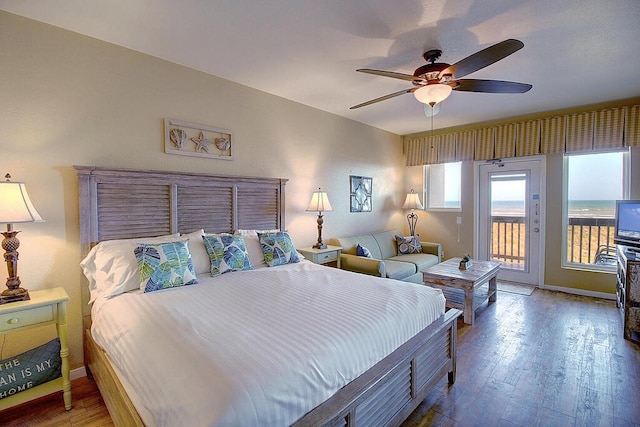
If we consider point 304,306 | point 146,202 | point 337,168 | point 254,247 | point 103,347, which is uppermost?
point 337,168

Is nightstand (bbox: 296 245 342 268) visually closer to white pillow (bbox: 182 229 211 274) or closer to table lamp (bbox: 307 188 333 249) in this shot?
table lamp (bbox: 307 188 333 249)

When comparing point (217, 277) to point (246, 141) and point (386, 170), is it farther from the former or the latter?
point (386, 170)

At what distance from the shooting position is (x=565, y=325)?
126 inches

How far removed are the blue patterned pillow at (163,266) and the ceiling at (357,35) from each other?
1673 millimetres

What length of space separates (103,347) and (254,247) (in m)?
1.42

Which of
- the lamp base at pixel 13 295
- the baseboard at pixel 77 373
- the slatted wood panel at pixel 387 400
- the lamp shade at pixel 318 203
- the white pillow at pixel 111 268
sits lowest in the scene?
the baseboard at pixel 77 373

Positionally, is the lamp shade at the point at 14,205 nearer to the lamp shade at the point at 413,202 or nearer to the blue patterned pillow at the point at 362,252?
the blue patterned pillow at the point at 362,252

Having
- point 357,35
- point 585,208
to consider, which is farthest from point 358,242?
point 585,208

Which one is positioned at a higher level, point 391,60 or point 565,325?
point 391,60

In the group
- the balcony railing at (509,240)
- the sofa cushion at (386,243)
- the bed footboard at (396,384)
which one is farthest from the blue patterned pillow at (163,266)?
the balcony railing at (509,240)

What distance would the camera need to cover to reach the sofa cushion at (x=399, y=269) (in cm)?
377

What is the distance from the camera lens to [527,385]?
2.19m

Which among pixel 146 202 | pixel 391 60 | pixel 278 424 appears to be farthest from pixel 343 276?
pixel 391 60

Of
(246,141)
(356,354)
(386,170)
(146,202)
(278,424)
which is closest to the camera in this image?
(278,424)
